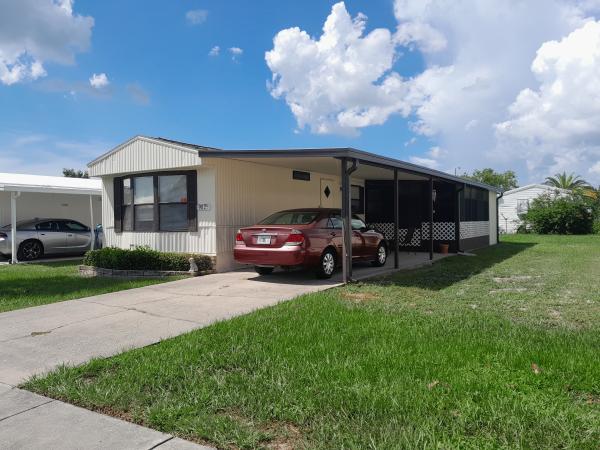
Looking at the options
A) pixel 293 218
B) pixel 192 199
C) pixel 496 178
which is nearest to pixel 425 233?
pixel 293 218

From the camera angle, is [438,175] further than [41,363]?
Yes

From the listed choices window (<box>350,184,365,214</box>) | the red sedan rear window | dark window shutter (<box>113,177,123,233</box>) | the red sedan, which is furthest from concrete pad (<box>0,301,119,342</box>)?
window (<box>350,184,365,214</box>)

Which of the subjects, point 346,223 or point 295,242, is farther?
point 346,223

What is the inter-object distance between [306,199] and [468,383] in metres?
10.5

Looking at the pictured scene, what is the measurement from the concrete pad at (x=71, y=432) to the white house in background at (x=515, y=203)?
35875 millimetres

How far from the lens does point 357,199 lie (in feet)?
55.8

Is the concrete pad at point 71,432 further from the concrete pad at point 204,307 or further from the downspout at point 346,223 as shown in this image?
the downspout at point 346,223

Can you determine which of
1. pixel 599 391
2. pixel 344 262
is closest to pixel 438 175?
pixel 344 262

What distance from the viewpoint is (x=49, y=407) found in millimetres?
3777

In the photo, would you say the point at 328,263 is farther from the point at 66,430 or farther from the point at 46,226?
the point at 46,226

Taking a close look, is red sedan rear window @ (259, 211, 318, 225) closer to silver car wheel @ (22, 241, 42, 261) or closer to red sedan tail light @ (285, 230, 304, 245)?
red sedan tail light @ (285, 230, 304, 245)

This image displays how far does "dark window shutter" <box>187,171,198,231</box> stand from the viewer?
11.4 meters

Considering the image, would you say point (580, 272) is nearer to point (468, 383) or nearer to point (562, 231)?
point (468, 383)

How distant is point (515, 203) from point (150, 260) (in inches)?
1344
